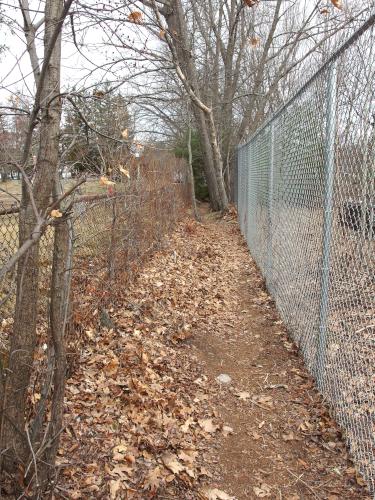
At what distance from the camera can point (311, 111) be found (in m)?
3.66

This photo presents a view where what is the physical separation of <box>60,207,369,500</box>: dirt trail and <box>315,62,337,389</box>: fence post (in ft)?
2.05

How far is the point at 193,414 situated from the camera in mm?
3457

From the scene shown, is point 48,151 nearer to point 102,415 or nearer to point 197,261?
point 102,415

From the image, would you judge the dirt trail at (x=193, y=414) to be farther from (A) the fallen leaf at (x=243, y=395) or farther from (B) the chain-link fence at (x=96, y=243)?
(B) the chain-link fence at (x=96, y=243)

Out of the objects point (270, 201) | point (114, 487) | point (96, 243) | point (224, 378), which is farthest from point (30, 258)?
point (270, 201)

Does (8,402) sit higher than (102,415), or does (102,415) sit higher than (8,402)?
(8,402)

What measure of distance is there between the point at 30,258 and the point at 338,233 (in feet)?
6.80

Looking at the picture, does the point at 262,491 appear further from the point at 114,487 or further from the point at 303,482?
the point at 114,487

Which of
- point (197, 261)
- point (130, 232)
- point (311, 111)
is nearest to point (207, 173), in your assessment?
point (197, 261)

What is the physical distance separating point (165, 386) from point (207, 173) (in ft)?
44.2

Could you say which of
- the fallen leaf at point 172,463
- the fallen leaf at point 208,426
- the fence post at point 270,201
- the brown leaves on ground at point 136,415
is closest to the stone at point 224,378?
the brown leaves on ground at point 136,415

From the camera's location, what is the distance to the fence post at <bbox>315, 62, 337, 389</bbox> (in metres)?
3.00

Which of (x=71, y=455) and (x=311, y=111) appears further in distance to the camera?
(x=311, y=111)

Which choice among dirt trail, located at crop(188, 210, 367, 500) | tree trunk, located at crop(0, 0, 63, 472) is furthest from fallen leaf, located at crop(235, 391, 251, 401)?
tree trunk, located at crop(0, 0, 63, 472)
